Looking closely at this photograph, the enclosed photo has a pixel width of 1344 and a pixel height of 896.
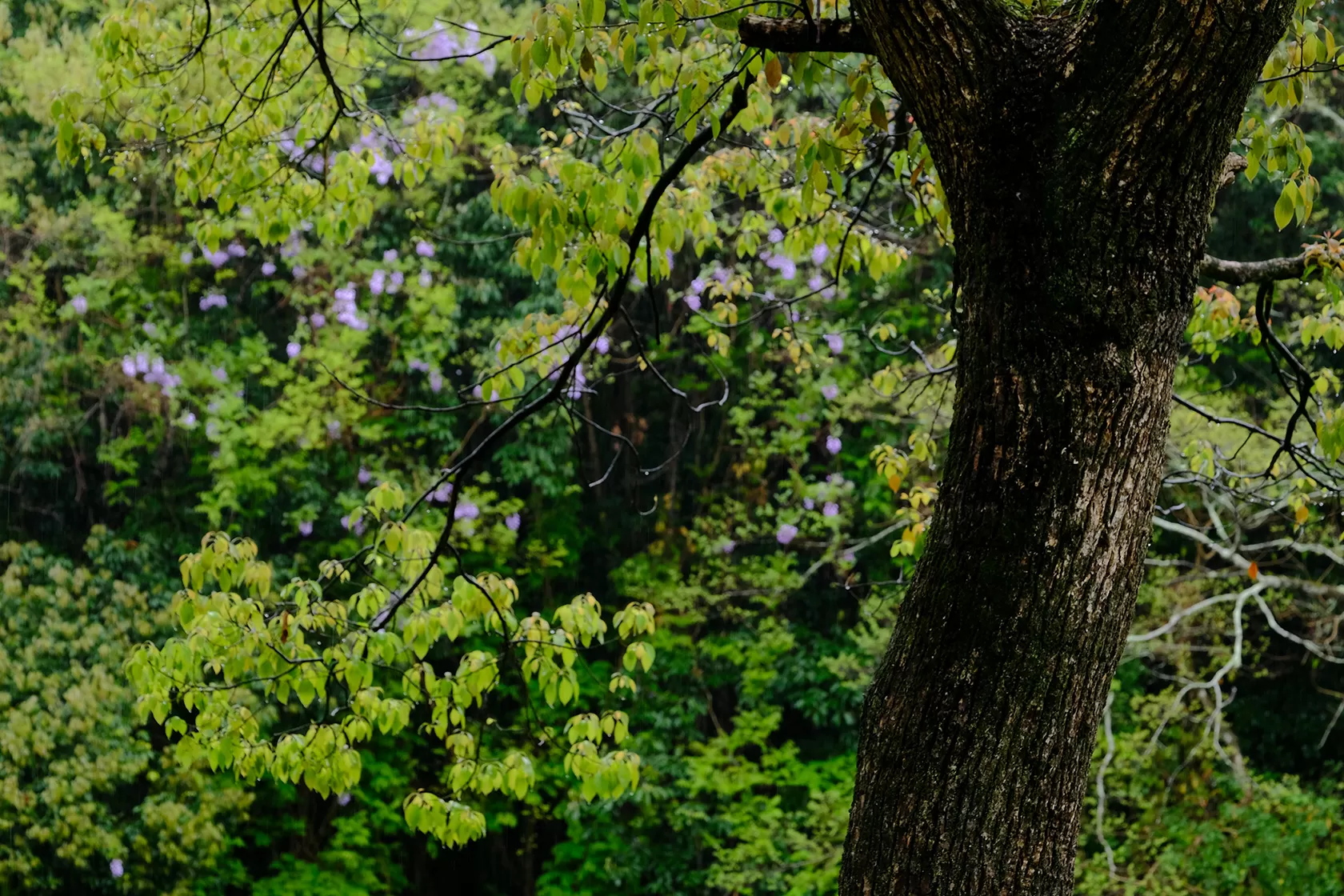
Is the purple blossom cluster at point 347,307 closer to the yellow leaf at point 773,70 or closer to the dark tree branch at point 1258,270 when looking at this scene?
the yellow leaf at point 773,70

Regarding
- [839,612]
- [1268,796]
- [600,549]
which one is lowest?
[1268,796]

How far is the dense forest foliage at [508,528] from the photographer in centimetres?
835

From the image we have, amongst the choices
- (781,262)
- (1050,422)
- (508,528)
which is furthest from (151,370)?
(1050,422)

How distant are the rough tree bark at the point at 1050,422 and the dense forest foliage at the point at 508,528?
6.53m

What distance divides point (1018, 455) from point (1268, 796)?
7508mm

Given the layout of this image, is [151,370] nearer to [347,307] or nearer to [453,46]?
[347,307]

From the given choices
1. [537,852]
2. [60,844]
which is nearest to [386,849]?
[537,852]

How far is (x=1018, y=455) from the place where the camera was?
61.8 inches

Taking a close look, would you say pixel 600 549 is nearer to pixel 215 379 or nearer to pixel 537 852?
pixel 537 852

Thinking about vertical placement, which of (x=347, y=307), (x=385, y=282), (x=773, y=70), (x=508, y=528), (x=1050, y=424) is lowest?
(x=1050, y=424)

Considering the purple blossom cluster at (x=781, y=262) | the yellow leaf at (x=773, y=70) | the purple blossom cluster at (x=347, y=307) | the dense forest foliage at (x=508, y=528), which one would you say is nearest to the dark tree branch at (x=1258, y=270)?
the yellow leaf at (x=773, y=70)

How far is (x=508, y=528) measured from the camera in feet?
34.2

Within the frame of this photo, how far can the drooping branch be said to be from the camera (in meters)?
1.94

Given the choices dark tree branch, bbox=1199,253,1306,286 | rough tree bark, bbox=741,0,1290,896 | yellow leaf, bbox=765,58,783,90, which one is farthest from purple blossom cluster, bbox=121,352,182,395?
rough tree bark, bbox=741,0,1290,896
